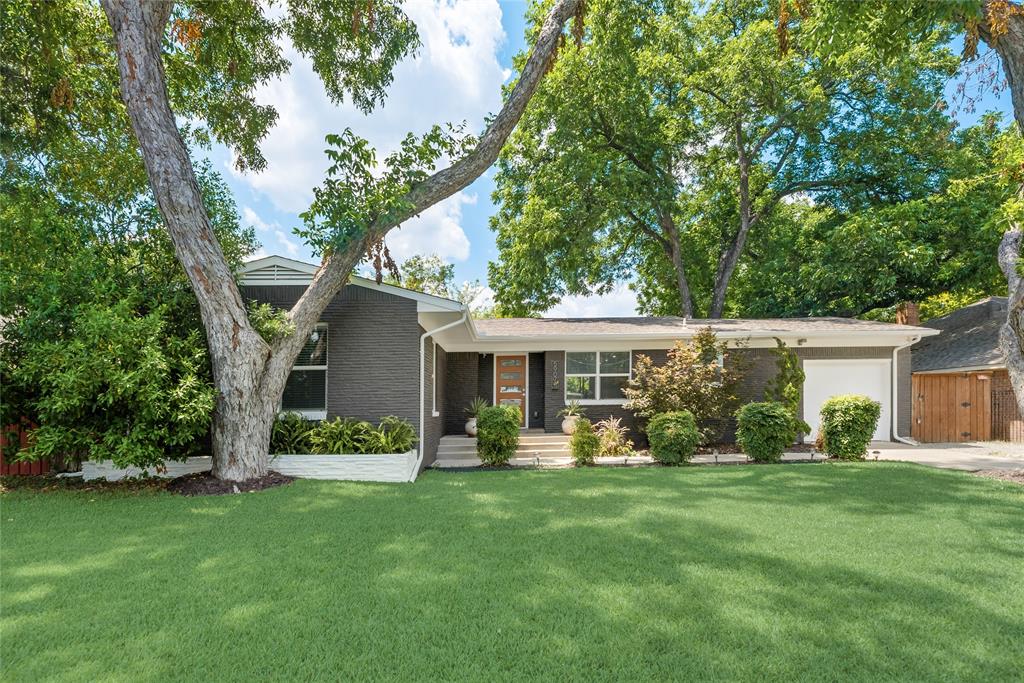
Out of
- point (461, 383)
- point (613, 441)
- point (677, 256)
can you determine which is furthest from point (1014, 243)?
point (461, 383)

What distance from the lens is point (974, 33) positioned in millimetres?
7695

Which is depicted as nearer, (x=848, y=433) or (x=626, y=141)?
(x=848, y=433)

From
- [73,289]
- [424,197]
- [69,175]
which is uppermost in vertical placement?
[69,175]

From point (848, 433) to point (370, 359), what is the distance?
9.46 metres

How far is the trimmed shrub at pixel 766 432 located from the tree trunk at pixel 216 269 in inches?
301

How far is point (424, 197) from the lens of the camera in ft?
26.4

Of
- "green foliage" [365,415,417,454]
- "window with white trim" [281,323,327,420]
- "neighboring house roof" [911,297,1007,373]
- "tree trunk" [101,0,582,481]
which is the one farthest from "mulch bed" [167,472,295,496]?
"neighboring house roof" [911,297,1007,373]

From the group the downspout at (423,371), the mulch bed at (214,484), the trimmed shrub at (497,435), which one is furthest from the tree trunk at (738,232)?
the mulch bed at (214,484)

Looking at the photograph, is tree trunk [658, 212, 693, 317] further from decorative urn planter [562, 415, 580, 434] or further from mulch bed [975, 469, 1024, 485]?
mulch bed [975, 469, 1024, 485]

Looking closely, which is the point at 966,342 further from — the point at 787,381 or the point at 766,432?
the point at 766,432

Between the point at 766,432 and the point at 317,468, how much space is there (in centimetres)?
833

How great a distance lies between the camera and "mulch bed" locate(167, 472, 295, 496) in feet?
22.3

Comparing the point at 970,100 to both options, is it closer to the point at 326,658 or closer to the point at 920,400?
the point at 920,400

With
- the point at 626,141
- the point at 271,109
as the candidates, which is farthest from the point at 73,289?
the point at 626,141
